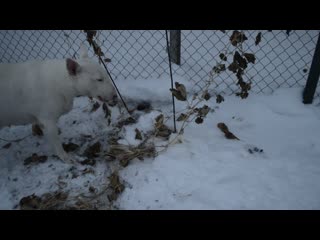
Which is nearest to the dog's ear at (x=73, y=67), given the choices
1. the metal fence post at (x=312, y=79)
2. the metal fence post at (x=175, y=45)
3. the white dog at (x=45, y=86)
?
the white dog at (x=45, y=86)

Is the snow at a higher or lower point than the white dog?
lower

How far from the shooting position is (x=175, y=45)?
14.3 ft

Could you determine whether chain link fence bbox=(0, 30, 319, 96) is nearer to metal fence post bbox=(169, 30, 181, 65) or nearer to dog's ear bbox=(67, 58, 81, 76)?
metal fence post bbox=(169, 30, 181, 65)

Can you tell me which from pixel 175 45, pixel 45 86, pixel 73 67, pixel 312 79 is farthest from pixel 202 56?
pixel 45 86

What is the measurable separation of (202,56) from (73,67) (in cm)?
245

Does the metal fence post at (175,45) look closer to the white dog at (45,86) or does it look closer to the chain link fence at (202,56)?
the chain link fence at (202,56)

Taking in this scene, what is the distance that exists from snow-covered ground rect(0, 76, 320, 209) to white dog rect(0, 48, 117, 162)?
24.9 inches

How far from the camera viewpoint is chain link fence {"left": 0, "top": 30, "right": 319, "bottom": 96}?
4098mm

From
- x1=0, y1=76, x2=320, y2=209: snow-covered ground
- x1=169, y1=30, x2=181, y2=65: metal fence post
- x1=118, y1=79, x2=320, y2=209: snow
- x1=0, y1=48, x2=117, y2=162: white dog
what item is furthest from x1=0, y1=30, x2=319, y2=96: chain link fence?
x1=0, y1=48, x2=117, y2=162: white dog

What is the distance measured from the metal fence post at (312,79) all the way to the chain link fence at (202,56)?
0.40 m

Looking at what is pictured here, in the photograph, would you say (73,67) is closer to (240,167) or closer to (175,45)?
(240,167)

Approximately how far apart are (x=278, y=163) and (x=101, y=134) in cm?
196
